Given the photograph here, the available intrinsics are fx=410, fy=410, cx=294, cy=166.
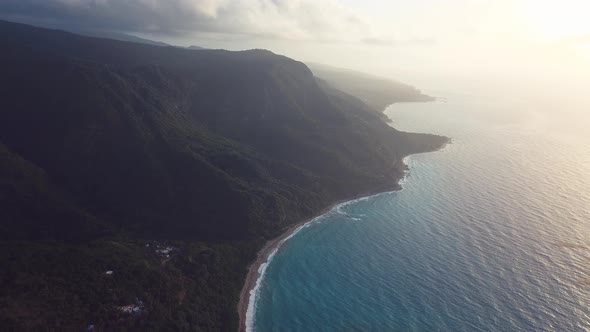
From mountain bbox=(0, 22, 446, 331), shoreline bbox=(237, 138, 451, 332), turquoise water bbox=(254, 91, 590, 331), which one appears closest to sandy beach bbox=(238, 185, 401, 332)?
shoreline bbox=(237, 138, 451, 332)

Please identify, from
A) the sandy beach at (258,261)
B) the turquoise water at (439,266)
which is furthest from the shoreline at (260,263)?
the turquoise water at (439,266)

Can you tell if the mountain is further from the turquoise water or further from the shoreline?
the turquoise water

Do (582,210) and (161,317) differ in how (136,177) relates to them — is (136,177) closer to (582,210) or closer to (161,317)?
(161,317)

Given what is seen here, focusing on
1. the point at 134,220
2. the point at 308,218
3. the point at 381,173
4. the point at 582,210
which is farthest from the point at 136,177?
the point at 582,210

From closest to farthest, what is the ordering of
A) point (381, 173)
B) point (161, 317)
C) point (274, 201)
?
point (161, 317), point (274, 201), point (381, 173)

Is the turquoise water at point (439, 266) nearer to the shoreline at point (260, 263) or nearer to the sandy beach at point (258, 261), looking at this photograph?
the shoreline at point (260, 263)
